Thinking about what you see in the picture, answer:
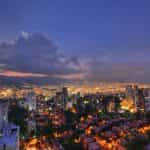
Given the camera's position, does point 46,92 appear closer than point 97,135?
No

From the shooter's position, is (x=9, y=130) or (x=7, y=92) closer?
(x=9, y=130)

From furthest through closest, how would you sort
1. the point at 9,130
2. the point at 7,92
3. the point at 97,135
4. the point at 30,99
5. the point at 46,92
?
the point at 46,92 < the point at 7,92 < the point at 30,99 < the point at 97,135 < the point at 9,130

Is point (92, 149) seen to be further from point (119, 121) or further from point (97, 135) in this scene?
point (119, 121)

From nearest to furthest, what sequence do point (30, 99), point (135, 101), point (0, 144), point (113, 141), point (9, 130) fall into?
point (0, 144), point (9, 130), point (113, 141), point (30, 99), point (135, 101)

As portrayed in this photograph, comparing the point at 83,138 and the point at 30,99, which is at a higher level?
the point at 30,99

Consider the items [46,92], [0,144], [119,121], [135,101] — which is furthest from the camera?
[46,92]

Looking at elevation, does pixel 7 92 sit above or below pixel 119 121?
above

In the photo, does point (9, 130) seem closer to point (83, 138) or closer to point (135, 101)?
point (83, 138)

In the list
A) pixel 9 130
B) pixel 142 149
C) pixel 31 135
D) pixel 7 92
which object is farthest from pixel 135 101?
pixel 9 130

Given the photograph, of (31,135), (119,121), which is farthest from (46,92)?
(31,135)
